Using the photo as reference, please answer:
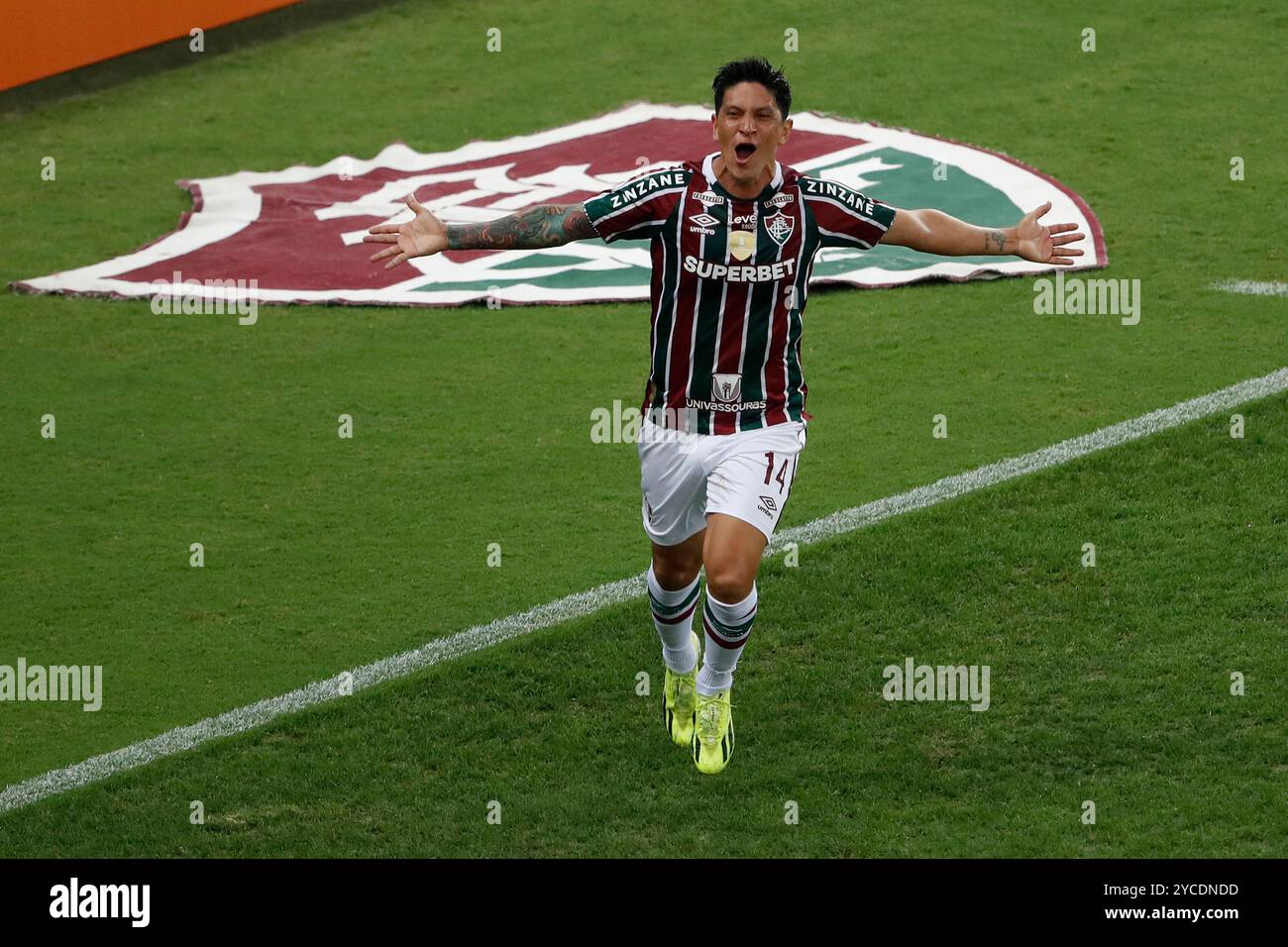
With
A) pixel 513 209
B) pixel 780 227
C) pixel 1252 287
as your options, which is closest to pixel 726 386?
pixel 780 227

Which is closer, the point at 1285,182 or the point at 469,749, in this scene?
the point at 469,749

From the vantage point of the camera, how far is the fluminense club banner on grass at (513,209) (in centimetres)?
1159

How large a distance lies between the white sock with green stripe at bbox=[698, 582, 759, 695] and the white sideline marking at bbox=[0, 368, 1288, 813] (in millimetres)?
1272

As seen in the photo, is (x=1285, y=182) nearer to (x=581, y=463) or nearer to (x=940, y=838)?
(x=581, y=463)

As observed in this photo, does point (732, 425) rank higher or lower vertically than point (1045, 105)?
lower

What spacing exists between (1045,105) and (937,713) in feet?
26.0

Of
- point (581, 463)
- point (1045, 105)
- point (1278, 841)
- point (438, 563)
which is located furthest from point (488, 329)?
point (1278, 841)

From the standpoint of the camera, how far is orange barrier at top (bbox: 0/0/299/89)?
1455 centimetres

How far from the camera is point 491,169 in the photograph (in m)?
13.4

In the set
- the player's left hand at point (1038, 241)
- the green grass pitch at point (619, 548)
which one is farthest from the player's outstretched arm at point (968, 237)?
the green grass pitch at point (619, 548)

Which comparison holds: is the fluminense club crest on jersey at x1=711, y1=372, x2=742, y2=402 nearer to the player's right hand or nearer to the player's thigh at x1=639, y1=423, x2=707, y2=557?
the player's thigh at x1=639, y1=423, x2=707, y2=557

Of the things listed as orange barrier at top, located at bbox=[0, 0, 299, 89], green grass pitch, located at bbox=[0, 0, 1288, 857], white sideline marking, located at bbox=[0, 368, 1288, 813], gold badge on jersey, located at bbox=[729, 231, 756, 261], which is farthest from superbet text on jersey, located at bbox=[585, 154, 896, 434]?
orange barrier at top, located at bbox=[0, 0, 299, 89]

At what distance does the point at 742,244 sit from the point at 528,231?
763 mm

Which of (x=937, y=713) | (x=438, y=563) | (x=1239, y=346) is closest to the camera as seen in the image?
(x=937, y=713)
